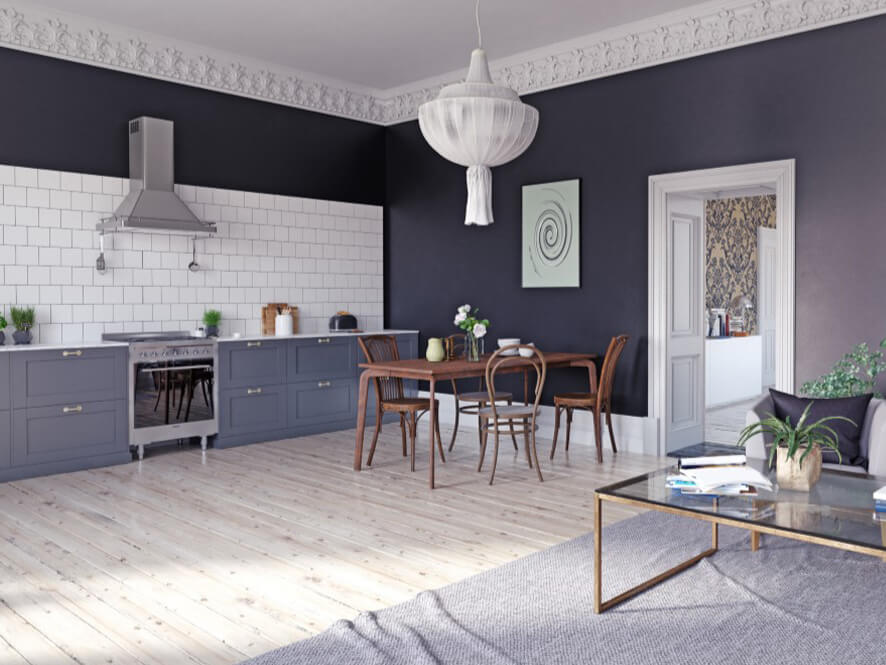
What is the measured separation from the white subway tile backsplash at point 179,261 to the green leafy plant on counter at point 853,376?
449cm

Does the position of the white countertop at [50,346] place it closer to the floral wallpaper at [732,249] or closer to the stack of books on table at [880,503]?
the stack of books on table at [880,503]

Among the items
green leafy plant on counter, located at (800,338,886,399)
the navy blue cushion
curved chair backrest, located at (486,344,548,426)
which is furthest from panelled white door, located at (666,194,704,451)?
the navy blue cushion

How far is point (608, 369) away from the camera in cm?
611

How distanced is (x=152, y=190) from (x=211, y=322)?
121cm

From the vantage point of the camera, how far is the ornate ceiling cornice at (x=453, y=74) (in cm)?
563

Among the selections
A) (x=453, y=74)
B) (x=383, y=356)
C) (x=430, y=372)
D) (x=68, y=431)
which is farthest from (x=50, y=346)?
(x=453, y=74)

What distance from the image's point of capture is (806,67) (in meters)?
5.51

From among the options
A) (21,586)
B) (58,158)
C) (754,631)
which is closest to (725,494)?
(754,631)

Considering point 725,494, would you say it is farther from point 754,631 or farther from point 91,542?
point 91,542

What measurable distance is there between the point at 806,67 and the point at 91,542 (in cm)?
538

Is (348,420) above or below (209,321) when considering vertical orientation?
below

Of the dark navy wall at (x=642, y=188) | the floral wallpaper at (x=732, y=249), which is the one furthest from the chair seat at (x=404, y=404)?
the floral wallpaper at (x=732, y=249)

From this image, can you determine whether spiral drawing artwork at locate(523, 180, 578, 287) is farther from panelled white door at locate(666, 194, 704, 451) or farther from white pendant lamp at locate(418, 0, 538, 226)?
white pendant lamp at locate(418, 0, 538, 226)

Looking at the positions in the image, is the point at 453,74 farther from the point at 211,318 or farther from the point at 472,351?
the point at 211,318
